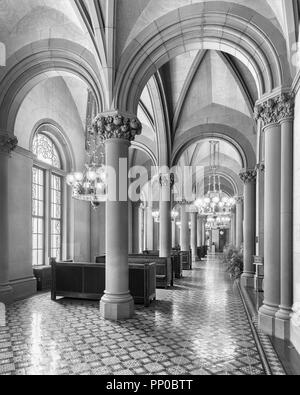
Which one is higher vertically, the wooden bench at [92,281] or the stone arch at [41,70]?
the stone arch at [41,70]

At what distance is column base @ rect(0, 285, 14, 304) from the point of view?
27.1 feet

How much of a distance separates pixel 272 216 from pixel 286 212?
0.28m

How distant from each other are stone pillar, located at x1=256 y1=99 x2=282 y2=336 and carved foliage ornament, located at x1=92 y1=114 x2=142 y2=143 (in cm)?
275

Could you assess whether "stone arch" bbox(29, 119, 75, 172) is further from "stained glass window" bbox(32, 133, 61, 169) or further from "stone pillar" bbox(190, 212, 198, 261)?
"stone pillar" bbox(190, 212, 198, 261)

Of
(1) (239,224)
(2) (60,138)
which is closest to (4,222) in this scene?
(2) (60,138)

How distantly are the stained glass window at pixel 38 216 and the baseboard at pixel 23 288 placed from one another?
166 centimetres

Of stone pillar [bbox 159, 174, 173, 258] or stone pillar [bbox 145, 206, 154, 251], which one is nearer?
stone pillar [bbox 159, 174, 173, 258]

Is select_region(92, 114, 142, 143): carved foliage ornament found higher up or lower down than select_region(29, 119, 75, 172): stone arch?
lower down

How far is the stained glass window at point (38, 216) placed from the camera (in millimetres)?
11547

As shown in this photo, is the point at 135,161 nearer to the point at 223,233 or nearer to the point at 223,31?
the point at 223,31

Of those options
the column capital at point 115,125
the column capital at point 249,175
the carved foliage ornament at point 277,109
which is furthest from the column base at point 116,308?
the column capital at point 249,175

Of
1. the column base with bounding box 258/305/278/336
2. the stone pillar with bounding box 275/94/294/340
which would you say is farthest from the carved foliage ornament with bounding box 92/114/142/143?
the column base with bounding box 258/305/278/336

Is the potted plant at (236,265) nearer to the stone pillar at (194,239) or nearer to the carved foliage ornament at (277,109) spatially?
the carved foliage ornament at (277,109)

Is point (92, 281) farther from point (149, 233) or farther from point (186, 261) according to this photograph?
point (149, 233)
